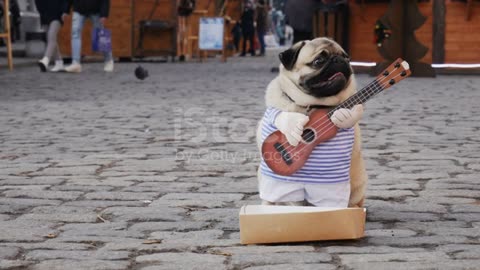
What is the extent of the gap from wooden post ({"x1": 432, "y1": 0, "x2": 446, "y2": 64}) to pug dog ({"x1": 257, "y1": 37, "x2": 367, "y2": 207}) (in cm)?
1554

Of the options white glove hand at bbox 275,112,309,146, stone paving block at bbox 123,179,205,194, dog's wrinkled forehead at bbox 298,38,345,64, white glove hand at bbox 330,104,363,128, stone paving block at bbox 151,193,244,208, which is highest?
dog's wrinkled forehead at bbox 298,38,345,64

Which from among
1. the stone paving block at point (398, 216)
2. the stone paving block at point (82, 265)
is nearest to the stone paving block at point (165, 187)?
the stone paving block at point (398, 216)

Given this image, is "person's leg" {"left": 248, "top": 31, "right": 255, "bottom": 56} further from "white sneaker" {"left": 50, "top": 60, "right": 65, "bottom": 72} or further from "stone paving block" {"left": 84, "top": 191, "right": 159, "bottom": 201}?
"stone paving block" {"left": 84, "top": 191, "right": 159, "bottom": 201}

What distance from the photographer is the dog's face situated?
4387mm

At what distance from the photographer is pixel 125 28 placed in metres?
25.9

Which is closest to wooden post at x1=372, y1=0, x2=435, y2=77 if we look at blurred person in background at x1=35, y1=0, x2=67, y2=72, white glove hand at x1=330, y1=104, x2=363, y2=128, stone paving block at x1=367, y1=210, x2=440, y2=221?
blurred person in background at x1=35, y1=0, x2=67, y2=72

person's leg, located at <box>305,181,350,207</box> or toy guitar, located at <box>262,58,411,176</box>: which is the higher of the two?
toy guitar, located at <box>262,58,411,176</box>

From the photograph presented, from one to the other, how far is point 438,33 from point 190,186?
14444mm

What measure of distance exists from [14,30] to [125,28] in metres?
8.95

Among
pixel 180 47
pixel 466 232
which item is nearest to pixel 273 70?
pixel 180 47

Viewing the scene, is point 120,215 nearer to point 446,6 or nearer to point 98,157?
point 98,157

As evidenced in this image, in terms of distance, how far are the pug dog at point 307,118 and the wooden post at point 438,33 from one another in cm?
1554

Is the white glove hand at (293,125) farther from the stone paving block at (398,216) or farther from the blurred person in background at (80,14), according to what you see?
the blurred person in background at (80,14)

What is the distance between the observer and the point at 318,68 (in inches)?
173
